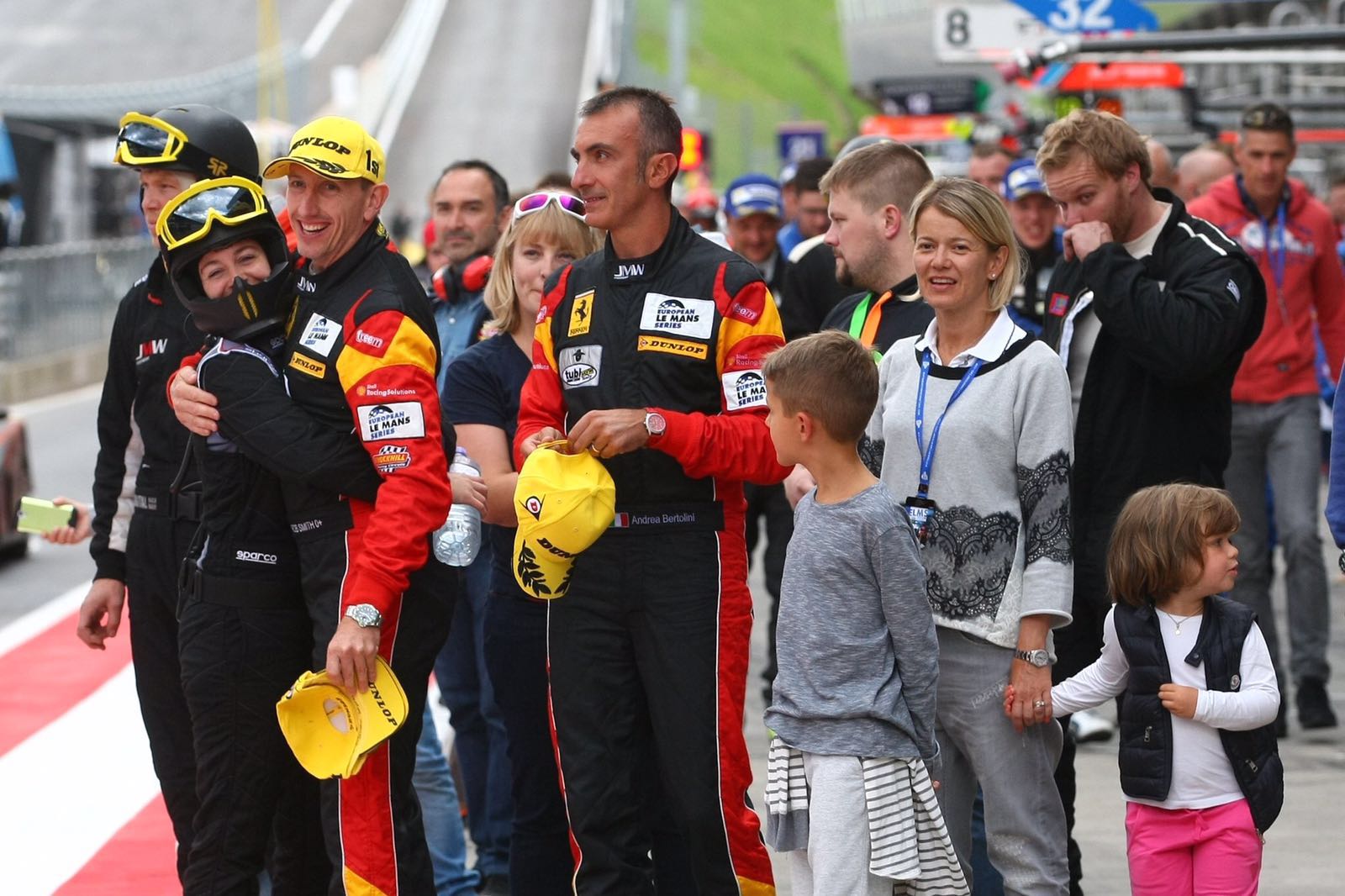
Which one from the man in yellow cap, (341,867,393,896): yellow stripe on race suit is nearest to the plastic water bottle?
the man in yellow cap

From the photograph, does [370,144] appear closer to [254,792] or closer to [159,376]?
[159,376]

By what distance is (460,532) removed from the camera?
5.47 m

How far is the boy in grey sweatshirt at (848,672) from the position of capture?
462cm

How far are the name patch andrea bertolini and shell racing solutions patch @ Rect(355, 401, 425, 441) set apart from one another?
71 cm

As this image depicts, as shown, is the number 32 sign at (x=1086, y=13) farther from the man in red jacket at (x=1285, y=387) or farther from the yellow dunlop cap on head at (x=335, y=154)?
the yellow dunlop cap on head at (x=335, y=154)

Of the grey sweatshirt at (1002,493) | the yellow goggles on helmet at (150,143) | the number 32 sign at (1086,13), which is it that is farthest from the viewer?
the number 32 sign at (1086,13)

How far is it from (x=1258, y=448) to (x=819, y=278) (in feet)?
6.91

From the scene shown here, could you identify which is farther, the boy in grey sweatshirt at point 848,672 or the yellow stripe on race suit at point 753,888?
the yellow stripe on race suit at point 753,888

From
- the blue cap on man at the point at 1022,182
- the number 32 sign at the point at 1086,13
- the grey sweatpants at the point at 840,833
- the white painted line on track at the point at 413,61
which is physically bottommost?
the grey sweatpants at the point at 840,833

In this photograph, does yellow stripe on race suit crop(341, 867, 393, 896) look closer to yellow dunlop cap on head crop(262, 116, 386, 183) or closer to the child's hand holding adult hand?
yellow dunlop cap on head crop(262, 116, 386, 183)

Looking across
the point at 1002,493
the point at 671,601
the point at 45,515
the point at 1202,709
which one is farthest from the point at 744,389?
the point at 45,515

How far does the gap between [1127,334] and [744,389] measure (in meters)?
1.19

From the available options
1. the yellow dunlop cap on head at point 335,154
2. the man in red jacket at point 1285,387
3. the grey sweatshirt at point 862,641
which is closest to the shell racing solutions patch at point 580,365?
the yellow dunlop cap on head at point 335,154

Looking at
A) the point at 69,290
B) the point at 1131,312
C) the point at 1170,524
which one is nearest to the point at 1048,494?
the point at 1170,524
